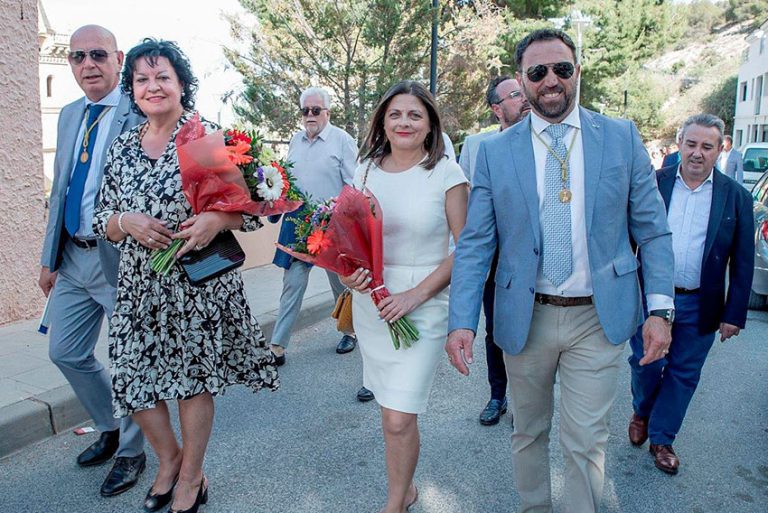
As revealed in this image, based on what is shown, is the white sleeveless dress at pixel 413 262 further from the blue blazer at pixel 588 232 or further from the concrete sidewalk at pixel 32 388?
the concrete sidewalk at pixel 32 388

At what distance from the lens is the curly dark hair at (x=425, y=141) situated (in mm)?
3188

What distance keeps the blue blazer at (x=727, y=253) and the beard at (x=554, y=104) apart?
158 centimetres

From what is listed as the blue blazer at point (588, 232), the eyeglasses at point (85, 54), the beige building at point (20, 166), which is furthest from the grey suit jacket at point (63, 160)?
the beige building at point (20, 166)

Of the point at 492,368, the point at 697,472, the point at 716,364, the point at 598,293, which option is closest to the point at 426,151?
the point at 598,293

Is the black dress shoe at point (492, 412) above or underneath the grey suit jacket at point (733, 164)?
underneath

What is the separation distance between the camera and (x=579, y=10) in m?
25.3

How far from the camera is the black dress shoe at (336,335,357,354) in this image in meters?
6.16

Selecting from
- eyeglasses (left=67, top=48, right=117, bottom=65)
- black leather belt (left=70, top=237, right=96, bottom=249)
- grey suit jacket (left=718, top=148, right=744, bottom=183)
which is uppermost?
eyeglasses (left=67, top=48, right=117, bottom=65)

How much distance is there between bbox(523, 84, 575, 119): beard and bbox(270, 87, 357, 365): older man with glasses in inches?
120

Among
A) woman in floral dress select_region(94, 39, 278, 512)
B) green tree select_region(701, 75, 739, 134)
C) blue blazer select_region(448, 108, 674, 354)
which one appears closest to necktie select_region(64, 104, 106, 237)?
woman in floral dress select_region(94, 39, 278, 512)

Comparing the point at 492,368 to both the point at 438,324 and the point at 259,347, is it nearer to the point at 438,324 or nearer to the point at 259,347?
the point at 438,324

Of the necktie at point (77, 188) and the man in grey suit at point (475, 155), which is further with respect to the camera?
the man in grey suit at point (475, 155)

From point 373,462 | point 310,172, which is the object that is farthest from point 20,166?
point 373,462

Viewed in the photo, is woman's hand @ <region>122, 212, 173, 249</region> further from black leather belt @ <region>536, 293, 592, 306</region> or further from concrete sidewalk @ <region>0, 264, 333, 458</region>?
concrete sidewalk @ <region>0, 264, 333, 458</region>
